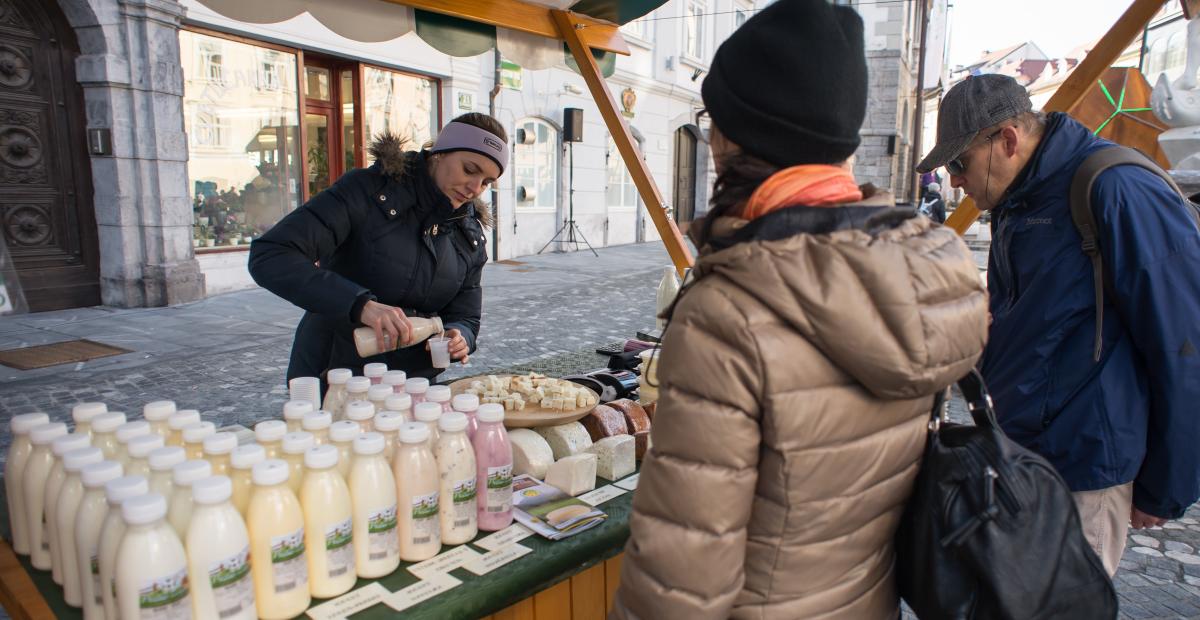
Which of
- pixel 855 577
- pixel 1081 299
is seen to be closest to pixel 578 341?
pixel 1081 299

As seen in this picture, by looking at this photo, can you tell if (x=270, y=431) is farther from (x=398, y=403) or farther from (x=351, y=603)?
(x=351, y=603)

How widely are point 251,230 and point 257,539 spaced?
9.23 meters

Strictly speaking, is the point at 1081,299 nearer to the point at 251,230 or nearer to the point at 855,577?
the point at 855,577

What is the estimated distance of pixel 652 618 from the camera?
→ 1.15 metres

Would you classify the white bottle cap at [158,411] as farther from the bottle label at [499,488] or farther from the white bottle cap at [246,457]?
the bottle label at [499,488]

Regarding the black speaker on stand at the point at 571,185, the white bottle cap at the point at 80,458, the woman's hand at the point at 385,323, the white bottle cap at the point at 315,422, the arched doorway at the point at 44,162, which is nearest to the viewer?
the white bottle cap at the point at 80,458

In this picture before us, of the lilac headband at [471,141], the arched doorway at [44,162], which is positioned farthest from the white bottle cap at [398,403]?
the arched doorway at [44,162]


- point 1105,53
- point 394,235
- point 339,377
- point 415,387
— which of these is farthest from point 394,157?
point 1105,53

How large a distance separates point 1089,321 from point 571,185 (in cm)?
1337

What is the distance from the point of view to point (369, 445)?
4.68ft

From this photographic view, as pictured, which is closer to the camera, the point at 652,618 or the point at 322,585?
the point at 652,618

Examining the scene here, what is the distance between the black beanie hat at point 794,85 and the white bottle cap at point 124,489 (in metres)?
1.15

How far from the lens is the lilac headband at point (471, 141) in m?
2.66

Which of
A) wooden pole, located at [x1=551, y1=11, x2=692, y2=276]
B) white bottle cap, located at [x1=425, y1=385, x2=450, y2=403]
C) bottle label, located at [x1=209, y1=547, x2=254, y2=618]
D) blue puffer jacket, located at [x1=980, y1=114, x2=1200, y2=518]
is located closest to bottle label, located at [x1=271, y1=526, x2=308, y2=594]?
bottle label, located at [x1=209, y1=547, x2=254, y2=618]
